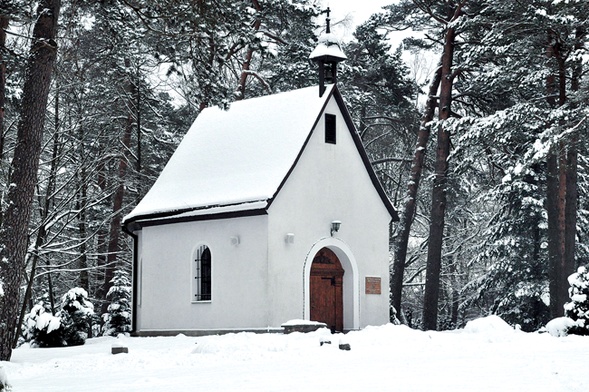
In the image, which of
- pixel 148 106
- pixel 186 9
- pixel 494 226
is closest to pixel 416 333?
pixel 186 9

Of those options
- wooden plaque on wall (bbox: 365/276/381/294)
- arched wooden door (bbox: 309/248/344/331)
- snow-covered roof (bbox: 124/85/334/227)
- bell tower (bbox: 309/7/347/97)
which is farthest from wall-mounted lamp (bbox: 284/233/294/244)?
bell tower (bbox: 309/7/347/97)

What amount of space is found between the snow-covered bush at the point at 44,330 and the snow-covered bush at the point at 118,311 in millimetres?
5649

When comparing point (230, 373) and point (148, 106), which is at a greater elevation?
point (148, 106)

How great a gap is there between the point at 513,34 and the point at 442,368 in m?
15.2

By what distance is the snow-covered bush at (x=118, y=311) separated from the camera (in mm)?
28062

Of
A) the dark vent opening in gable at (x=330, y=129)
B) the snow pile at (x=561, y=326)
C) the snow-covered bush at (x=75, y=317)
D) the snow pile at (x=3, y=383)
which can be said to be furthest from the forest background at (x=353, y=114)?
the snow pile at (x=3, y=383)

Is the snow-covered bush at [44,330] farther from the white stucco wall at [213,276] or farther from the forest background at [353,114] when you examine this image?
the white stucco wall at [213,276]

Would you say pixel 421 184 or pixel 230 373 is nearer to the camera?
pixel 230 373

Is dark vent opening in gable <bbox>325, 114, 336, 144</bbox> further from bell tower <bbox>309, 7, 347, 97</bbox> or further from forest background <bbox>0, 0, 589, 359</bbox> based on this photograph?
forest background <bbox>0, 0, 589, 359</bbox>

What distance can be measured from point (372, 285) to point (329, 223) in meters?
2.47

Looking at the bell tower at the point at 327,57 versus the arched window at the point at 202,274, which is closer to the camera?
the arched window at the point at 202,274

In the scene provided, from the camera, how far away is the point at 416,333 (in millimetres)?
17422

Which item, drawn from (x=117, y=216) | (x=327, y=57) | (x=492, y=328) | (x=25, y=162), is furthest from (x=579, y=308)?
(x=117, y=216)

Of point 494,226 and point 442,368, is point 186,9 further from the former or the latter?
point 494,226
